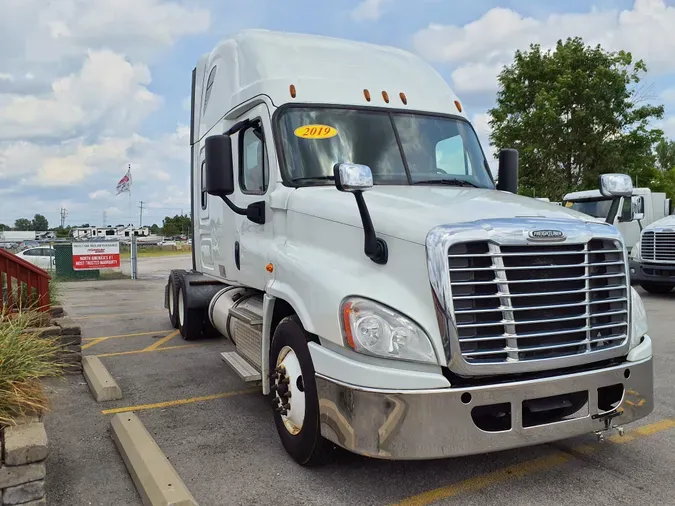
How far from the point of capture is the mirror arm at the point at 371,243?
3.58m

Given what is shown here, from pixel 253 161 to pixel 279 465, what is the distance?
2.57 m

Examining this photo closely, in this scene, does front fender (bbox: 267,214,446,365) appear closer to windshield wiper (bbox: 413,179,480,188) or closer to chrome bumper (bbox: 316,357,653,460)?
chrome bumper (bbox: 316,357,653,460)

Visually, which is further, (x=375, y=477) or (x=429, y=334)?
(x=375, y=477)

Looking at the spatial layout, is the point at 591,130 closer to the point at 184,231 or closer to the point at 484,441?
the point at 484,441

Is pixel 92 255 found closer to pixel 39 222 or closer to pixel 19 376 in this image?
pixel 19 376

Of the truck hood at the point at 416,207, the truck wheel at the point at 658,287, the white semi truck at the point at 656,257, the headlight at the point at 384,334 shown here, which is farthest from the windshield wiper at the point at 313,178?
the truck wheel at the point at 658,287

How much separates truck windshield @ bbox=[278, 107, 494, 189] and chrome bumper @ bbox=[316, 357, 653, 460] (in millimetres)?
1866

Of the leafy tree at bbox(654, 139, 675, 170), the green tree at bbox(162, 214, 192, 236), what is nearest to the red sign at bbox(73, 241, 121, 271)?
the leafy tree at bbox(654, 139, 675, 170)

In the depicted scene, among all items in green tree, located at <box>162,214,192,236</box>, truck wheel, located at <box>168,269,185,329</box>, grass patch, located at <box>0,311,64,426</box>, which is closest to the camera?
grass patch, located at <box>0,311,64,426</box>

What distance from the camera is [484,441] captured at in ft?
10.9

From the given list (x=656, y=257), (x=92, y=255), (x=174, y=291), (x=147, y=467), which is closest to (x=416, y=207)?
(x=147, y=467)

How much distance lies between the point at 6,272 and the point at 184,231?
111605 millimetres

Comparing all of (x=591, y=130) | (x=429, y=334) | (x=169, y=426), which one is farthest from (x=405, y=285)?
(x=591, y=130)

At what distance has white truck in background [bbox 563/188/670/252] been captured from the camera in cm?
1611
